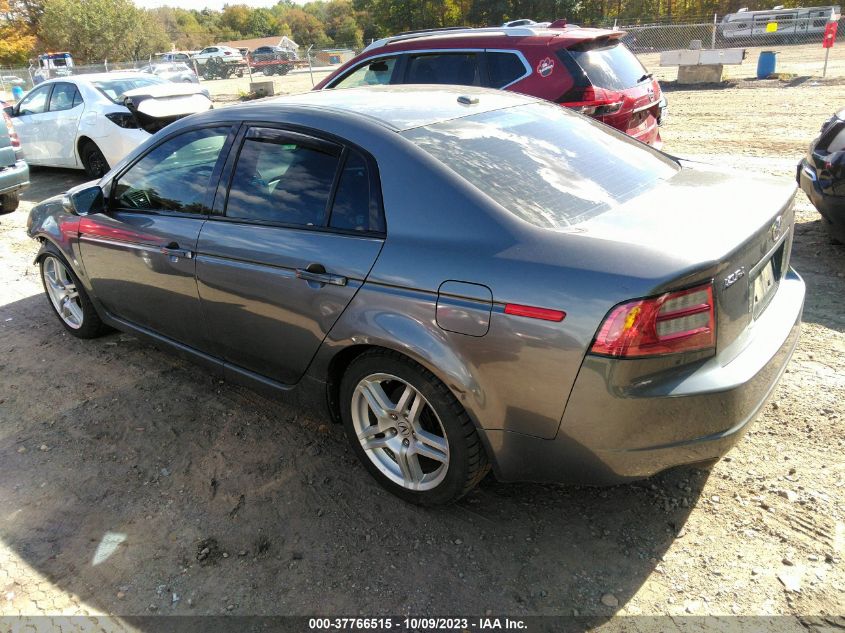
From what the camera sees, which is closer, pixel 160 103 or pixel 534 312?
pixel 534 312

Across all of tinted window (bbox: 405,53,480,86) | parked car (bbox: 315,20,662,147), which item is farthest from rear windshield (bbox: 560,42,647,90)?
tinted window (bbox: 405,53,480,86)

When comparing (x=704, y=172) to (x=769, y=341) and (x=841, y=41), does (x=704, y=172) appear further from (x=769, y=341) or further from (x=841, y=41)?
(x=841, y=41)

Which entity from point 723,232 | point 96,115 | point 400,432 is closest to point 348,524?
point 400,432

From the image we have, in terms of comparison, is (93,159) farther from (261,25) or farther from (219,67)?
(261,25)

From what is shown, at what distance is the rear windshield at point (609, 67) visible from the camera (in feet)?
19.7

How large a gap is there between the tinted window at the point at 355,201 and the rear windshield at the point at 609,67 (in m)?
4.04

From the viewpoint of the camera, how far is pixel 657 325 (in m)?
2.06

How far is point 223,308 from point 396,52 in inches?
192

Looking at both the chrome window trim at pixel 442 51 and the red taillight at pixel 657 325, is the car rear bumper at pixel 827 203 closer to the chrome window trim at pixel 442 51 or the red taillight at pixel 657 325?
the chrome window trim at pixel 442 51

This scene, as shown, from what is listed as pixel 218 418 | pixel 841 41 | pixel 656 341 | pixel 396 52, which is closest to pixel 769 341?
pixel 656 341

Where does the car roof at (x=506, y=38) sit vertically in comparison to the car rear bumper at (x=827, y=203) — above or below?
above

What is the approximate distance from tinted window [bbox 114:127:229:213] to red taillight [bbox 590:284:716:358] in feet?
7.36

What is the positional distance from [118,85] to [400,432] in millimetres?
9072

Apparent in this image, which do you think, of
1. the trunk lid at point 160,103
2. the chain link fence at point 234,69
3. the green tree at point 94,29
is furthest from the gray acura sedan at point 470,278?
the green tree at point 94,29
